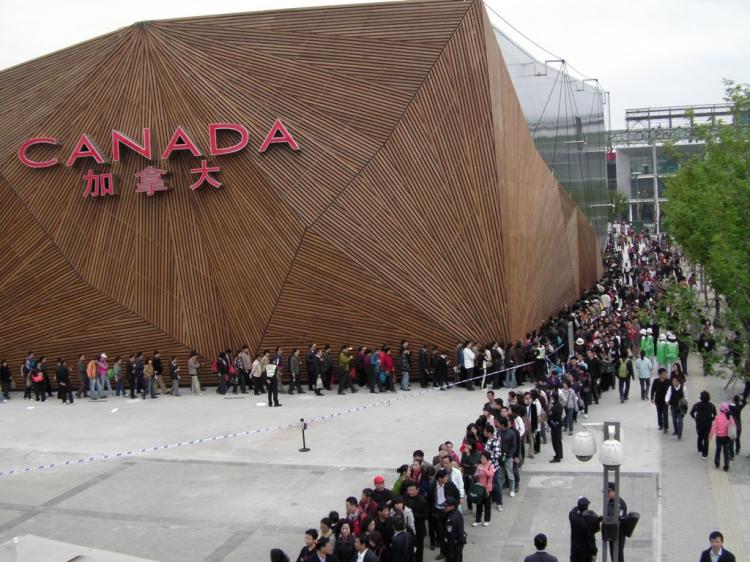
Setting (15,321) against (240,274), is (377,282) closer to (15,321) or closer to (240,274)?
(240,274)

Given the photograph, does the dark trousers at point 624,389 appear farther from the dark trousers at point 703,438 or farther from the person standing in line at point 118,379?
the person standing in line at point 118,379

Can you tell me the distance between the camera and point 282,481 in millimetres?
14742

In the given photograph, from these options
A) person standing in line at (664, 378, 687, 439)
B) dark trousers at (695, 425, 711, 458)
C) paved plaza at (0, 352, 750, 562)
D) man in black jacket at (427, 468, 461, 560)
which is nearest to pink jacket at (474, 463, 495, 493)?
paved plaza at (0, 352, 750, 562)

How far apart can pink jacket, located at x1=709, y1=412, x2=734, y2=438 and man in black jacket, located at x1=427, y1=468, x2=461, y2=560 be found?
17.3 ft

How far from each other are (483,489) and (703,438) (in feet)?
16.3

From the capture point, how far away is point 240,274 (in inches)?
907

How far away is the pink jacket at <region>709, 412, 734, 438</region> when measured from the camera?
14336 mm

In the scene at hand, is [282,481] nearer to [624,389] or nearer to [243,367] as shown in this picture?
[243,367]

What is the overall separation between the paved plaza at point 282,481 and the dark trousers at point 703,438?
9.3 inches

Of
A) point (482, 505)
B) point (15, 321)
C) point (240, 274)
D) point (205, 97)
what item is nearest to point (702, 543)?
point (482, 505)

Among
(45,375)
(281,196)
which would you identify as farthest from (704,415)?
(45,375)

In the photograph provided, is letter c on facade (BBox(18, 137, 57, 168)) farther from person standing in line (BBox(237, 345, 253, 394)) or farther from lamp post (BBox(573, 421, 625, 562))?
lamp post (BBox(573, 421, 625, 562))

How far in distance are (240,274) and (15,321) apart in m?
6.31

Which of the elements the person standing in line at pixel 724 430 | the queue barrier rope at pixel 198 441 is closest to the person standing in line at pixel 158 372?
the queue barrier rope at pixel 198 441
